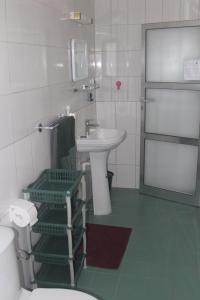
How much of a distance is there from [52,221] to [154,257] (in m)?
0.96

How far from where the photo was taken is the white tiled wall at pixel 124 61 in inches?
135

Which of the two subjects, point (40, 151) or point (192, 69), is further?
point (192, 69)

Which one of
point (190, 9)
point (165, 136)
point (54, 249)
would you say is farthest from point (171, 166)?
point (54, 249)

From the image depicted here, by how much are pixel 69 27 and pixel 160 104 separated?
1.31 m

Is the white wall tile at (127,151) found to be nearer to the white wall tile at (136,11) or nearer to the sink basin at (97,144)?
the sink basin at (97,144)

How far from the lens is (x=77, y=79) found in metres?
3.01

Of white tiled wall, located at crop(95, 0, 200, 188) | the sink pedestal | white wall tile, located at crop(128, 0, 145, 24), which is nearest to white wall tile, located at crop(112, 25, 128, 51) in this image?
white tiled wall, located at crop(95, 0, 200, 188)

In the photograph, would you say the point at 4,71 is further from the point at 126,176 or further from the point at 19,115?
the point at 126,176

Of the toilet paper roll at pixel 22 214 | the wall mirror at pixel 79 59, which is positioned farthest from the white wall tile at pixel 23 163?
the wall mirror at pixel 79 59

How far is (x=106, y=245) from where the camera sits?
9.32ft

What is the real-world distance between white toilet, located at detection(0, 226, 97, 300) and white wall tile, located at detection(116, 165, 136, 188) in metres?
2.39

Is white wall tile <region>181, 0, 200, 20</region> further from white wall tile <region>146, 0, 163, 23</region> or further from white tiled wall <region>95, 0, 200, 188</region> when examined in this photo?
white wall tile <region>146, 0, 163, 23</region>

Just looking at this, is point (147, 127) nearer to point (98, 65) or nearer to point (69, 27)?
point (98, 65)

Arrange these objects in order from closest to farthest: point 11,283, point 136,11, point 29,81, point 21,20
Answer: point 11,283, point 21,20, point 29,81, point 136,11
